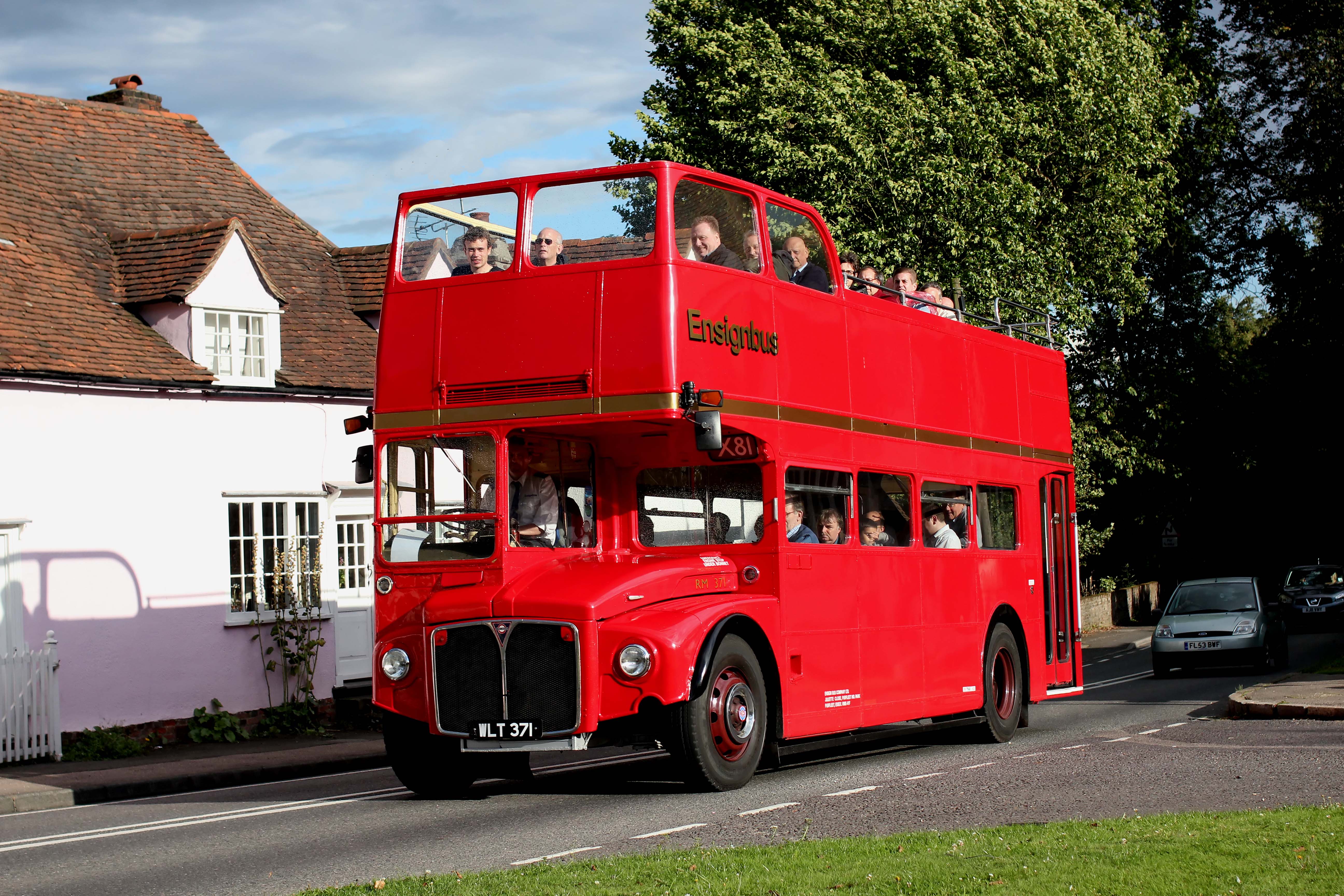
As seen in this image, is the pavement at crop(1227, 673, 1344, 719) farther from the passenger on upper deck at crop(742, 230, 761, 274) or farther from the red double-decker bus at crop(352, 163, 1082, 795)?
the passenger on upper deck at crop(742, 230, 761, 274)

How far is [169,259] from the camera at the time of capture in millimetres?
21969

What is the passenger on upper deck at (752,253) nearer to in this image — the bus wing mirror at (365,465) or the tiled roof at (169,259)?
the bus wing mirror at (365,465)

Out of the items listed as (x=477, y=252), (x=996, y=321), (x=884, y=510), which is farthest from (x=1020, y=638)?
(x=477, y=252)

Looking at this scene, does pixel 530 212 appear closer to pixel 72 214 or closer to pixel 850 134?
pixel 72 214

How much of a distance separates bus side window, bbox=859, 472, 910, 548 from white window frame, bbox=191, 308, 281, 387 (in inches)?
411

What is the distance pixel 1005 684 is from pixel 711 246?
6824 millimetres

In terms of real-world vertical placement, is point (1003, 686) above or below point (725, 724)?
below

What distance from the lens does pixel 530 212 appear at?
12.1 meters

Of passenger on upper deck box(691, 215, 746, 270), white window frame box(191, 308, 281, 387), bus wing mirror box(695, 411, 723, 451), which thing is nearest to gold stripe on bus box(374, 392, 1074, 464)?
bus wing mirror box(695, 411, 723, 451)

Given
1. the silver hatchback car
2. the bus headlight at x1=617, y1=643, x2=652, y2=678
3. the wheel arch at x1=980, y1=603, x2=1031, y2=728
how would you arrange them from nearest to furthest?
the bus headlight at x1=617, y1=643, x2=652, y2=678, the wheel arch at x1=980, y1=603, x2=1031, y2=728, the silver hatchback car

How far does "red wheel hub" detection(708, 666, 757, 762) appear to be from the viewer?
11.5m

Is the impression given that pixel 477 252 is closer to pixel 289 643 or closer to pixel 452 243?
pixel 452 243

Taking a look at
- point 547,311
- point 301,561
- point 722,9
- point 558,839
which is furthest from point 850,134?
point 558,839

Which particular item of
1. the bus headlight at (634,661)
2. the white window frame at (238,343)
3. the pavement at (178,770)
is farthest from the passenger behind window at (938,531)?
the white window frame at (238,343)
